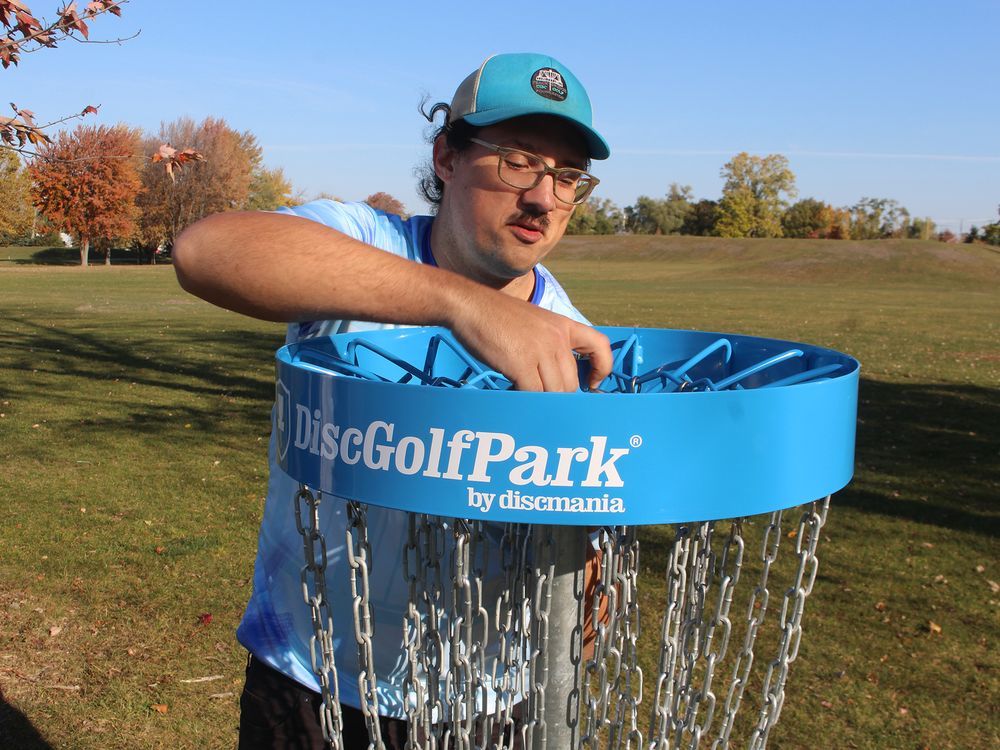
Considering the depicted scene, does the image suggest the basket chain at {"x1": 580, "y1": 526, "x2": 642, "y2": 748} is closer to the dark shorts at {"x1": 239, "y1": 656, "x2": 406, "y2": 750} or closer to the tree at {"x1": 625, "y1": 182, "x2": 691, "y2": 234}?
the dark shorts at {"x1": 239, "y1": 656, "x2": 406, "y2": 750}

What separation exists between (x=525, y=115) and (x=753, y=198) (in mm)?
102547

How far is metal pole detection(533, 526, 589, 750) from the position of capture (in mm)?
1715

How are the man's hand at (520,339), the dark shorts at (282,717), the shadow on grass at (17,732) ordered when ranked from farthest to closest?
the shadow on grass at (17,732)
the dark shorts at (282,717)
the man's hand at (520,339)

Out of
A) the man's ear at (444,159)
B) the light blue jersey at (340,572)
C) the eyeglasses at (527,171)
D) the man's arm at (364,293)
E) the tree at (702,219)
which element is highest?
the tree at (702,219)

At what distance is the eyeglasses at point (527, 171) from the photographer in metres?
2.21

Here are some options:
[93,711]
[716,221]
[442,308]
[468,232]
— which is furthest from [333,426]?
[716,221]

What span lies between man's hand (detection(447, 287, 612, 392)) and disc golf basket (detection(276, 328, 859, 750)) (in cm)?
11

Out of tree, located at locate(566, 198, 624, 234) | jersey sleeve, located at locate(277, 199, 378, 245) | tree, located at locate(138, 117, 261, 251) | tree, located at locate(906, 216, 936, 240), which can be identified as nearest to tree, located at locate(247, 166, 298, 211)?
tree, located at locate(138, 117, 261, 251)

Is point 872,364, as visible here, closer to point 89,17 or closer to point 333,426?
point 89,17

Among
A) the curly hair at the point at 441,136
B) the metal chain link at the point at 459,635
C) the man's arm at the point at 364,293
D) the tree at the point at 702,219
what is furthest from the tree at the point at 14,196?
the tree at the point at 702,219

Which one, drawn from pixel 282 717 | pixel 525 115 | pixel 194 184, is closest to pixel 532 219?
pixel 525 115

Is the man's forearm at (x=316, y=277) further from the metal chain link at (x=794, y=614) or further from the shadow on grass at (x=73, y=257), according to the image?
the shadow on grass at (x=73, y=257)

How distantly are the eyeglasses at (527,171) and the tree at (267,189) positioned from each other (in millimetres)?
89208

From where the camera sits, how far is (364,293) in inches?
64.6
